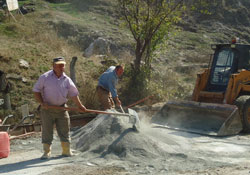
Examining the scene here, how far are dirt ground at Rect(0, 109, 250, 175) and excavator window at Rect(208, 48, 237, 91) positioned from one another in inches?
84.3

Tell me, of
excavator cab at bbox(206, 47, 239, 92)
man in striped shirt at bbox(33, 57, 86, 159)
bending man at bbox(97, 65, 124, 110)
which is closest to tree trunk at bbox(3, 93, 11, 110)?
bending man at bbox(97, 65, 124, 110)

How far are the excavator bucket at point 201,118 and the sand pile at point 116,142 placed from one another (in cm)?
210

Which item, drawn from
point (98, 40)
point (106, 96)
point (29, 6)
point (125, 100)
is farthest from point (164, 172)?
point (29, 6)

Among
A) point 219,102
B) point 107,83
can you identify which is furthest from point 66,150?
point 219,102

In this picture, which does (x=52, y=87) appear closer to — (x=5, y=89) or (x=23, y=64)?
(x=5, y=89)

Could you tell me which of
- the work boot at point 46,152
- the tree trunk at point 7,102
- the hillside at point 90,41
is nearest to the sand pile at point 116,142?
the work boot at point 46,152

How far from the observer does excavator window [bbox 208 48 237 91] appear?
9039 mm

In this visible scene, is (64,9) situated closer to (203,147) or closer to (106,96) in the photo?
(106,96)

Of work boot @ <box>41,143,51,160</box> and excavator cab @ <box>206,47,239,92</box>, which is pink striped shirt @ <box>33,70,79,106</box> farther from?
excavator cab @ <box>206,47,239,92</box>

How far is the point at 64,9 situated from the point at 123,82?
12.3m

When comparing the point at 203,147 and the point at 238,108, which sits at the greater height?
the point at 238,108

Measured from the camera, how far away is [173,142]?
6652 mm

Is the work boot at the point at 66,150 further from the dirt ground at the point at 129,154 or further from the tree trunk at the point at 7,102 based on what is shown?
the tree trunk at the point at 7,102

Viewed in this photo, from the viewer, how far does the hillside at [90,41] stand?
1181 cm
